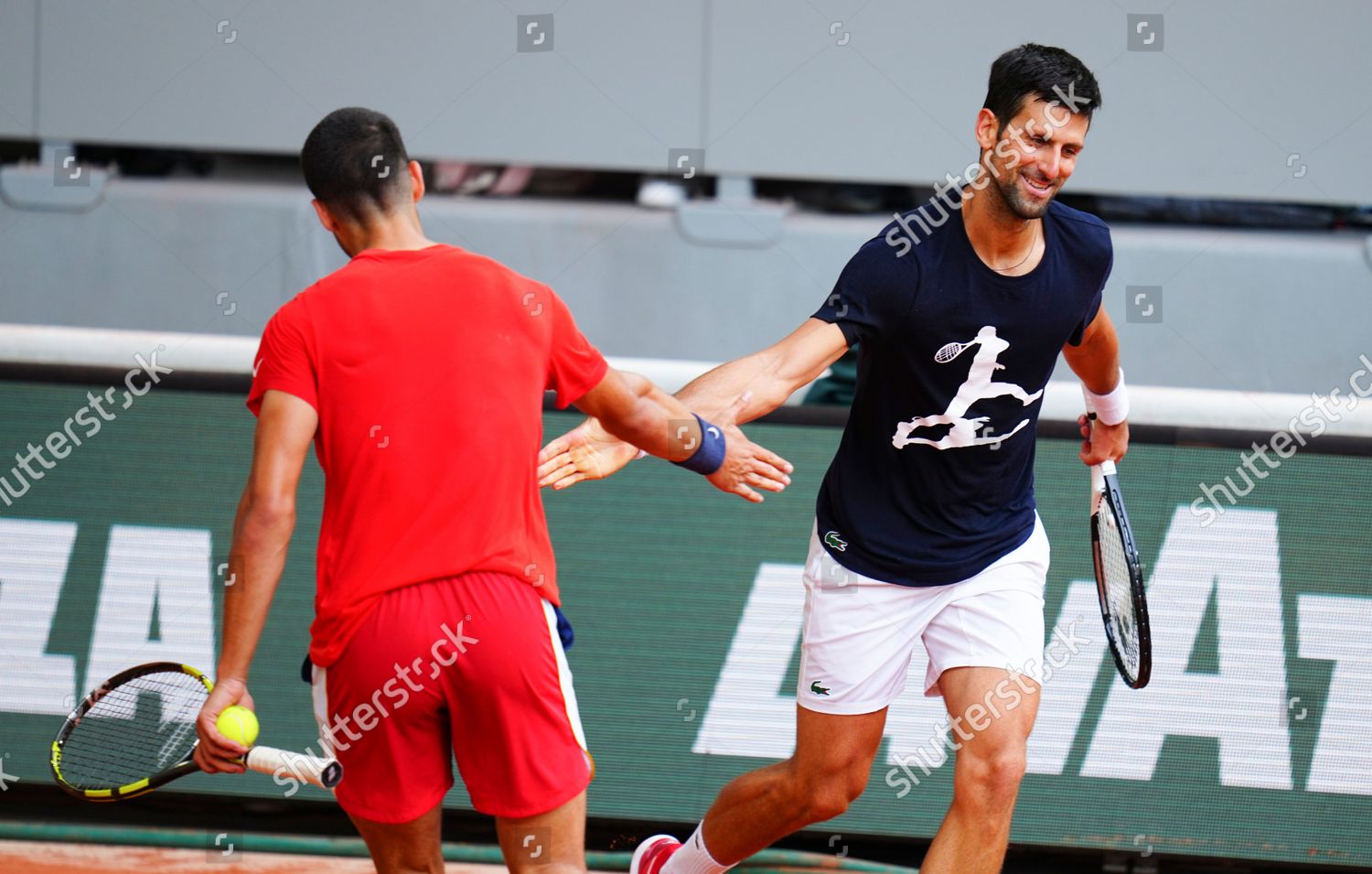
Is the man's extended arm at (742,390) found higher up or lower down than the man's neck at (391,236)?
lower down

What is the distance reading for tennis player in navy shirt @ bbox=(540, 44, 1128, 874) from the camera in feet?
11.2

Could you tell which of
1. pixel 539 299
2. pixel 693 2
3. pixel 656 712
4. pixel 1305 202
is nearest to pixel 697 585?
pixel 656 712

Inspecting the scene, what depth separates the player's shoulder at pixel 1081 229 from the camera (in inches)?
142

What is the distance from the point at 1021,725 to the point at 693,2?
15.7 feet

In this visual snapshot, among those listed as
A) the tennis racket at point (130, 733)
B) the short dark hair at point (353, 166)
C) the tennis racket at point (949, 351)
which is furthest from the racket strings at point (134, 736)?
the tennis racket at point (949, 351)

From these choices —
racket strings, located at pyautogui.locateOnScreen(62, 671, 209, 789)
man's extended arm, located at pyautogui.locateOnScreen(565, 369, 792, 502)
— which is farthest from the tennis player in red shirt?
racket strings, located at pyautogui.locateOnScreen(62, 671, 209, 789)

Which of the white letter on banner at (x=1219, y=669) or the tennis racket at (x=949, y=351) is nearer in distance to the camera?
the tennis racket at (x=949, y=351)

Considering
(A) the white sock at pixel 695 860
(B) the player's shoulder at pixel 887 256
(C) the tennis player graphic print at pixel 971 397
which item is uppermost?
(B) the player's shoulder at pixel 887 256

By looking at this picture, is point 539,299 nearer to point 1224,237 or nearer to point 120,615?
point 120,615

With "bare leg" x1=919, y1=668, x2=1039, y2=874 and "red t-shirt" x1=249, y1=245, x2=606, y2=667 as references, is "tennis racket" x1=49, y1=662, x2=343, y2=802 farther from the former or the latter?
"bare leg" x1=919, y1=668, x2=1039, y2=874

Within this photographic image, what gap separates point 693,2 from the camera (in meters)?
7.32

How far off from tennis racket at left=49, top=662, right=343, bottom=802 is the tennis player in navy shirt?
1067 mm

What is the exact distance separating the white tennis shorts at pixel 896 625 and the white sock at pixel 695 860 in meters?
0.49

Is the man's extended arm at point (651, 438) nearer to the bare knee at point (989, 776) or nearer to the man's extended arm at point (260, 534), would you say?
the man's extended arm at point (260, 534)
